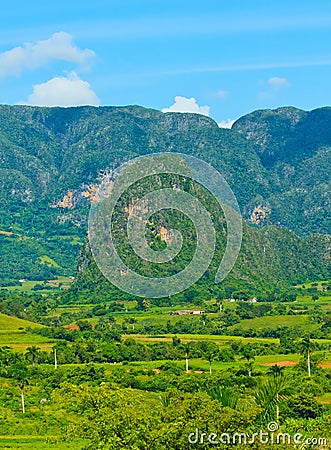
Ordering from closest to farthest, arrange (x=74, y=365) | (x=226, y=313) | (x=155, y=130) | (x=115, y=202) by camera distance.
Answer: (x=74, y=365) < (x=226, y=313) < (x=115, y=202) < (x=155, y=130)

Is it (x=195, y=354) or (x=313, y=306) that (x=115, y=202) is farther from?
(x=195, y=354)

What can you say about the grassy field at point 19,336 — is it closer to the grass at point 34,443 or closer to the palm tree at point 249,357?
the palm tree at point 249,357

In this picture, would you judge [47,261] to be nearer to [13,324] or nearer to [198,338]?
[13,324]

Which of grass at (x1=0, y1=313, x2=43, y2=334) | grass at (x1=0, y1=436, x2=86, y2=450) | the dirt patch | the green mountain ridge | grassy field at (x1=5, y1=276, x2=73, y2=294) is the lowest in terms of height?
the dirt patch

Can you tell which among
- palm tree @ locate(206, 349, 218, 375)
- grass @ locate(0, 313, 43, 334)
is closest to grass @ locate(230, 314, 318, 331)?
palm tree @ locate(206, 349, 218, 375)

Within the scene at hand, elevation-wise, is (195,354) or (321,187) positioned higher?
(321,187)

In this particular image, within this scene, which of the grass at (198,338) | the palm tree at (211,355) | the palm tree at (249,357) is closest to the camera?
the palm tree at (249,357)

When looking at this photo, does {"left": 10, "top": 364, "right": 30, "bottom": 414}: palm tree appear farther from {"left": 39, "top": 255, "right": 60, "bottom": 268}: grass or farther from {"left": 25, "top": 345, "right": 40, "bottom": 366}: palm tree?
{"left": 39, "top": 255, "right": 60, "bottom": 268}: grass

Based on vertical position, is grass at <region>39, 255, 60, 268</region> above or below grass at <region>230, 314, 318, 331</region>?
above

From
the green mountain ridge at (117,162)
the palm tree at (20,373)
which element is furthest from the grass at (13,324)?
the green mountain ridge at (117,162)

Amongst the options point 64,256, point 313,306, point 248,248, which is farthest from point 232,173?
point 313,306

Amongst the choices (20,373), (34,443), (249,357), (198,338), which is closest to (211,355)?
(249,357)
